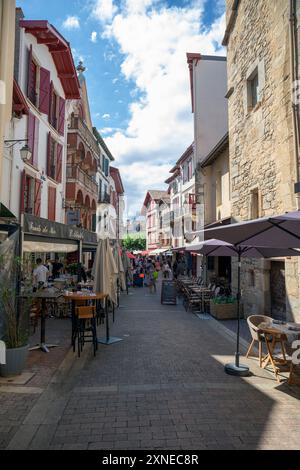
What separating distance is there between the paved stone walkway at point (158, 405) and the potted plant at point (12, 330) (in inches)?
27.0

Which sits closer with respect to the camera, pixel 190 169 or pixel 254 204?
pixel 254 204

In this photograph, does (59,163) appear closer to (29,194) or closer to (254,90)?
(29,194)

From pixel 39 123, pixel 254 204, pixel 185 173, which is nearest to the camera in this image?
pixel 254 204

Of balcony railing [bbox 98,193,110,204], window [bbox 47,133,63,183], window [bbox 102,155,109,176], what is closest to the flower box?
window [bbox 47,133,63,183]

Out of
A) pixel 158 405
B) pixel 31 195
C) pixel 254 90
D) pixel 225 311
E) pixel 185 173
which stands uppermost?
pixel 185 173

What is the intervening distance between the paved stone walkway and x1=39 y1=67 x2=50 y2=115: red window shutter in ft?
37.0

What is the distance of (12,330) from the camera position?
222 inches

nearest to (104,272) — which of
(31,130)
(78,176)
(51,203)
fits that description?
(31,130)

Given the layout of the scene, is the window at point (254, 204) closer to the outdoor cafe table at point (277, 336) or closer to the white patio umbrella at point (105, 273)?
the white patio umbrella at point (105, 273)

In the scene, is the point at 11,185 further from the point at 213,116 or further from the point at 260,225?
the point at 213,116

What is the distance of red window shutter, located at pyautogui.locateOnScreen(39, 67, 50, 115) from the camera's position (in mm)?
14438

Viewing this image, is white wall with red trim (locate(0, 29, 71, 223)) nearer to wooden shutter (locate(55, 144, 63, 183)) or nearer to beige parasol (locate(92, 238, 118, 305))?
wooden shutter (locate(55, 144, 63, 183))

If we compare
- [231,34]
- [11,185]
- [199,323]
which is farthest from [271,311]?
[231,34]

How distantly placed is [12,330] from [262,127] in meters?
8.86
